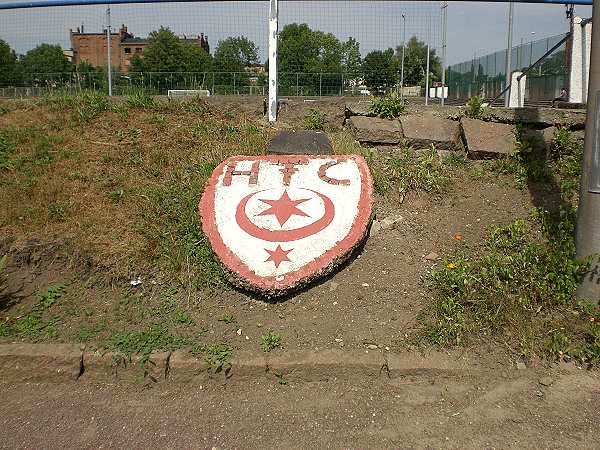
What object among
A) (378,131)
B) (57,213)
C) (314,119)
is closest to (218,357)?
(57,213)

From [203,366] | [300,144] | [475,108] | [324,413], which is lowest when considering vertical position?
[324,413]

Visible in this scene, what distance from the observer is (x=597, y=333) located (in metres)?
3.21

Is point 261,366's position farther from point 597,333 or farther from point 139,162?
point 139,162

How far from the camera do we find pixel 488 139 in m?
5.38

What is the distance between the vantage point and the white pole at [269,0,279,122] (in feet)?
19.1

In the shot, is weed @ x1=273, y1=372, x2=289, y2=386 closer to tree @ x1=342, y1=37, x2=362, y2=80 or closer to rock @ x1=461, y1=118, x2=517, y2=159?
rock @ x1=461, y1=118, x2=517, y2=159

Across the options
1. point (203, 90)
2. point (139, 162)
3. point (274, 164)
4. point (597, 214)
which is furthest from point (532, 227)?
point (203, 90)

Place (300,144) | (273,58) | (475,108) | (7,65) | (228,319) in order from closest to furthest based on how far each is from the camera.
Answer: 1. (228,319)
2. (300,144)
3. (475,108)
4. (273,58)
5. (7,65)

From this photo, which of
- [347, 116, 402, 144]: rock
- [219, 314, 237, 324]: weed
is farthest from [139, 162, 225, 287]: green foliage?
[347, 116, 402, 144]: rock

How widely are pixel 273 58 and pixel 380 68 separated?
5.63 feet

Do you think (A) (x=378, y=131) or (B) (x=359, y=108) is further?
(B) (x=359, y=108)

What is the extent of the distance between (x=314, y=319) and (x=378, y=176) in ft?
6.26

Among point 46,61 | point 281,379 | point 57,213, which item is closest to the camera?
point 281,379

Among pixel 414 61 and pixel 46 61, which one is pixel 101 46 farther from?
pixel 414 61
